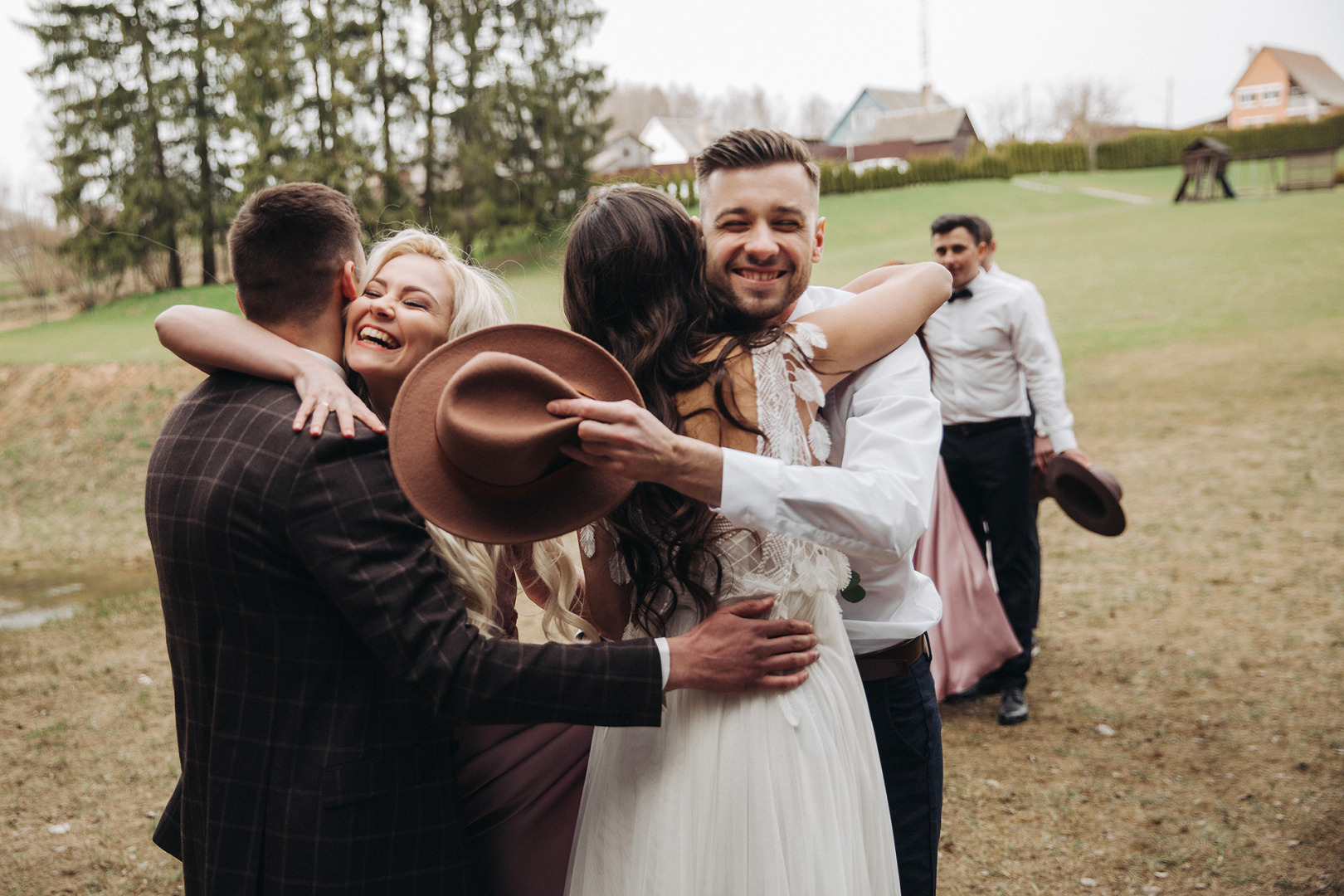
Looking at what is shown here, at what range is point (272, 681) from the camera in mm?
1721

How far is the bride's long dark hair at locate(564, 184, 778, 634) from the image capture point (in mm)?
1784

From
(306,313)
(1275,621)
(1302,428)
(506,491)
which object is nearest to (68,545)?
(306,313)

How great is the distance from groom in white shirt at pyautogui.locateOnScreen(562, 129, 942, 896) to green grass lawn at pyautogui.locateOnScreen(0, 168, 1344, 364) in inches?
60.4

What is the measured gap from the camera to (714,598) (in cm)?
185

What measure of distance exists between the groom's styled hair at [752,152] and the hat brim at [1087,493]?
3795mm

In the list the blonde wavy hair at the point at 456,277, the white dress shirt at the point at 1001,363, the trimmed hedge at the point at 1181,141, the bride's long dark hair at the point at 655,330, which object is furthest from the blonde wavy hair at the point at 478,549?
the trimmed hedge at the point at 1181,141

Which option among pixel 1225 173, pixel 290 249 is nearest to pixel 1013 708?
pixel 290 249

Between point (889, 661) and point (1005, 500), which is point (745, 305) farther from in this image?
point (1005, 500)

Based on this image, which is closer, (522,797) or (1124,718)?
(522,797)

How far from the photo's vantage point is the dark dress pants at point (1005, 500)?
17.8 feet

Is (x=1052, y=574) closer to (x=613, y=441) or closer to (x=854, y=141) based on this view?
(x=613, y=441)

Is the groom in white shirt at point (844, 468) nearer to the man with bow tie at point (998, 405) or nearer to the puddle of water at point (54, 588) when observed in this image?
the man with bow tie at point (998, 405)

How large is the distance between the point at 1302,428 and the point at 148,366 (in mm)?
16994

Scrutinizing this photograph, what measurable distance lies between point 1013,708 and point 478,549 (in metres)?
3.89
